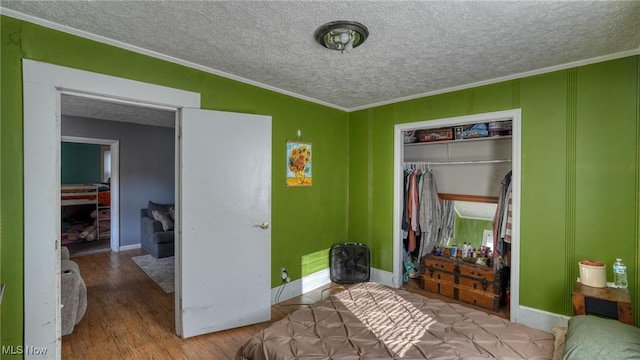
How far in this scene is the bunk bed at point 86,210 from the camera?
6.09 metres

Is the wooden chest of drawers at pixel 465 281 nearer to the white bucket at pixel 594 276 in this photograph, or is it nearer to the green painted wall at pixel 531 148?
the green painted wall at pixel 531 148

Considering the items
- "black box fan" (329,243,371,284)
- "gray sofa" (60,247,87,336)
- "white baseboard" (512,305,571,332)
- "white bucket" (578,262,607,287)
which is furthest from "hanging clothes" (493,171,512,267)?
"gray sofa" (60,247,87,336)

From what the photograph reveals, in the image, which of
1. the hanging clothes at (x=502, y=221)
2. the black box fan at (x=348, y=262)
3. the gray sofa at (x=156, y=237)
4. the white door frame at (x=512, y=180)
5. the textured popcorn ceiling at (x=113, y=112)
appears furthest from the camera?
the gray sofa at (x=156, y=237)

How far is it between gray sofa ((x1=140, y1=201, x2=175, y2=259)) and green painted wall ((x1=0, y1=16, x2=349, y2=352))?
2.57 meters

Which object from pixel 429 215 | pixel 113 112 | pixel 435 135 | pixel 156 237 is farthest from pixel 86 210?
pixel 435 135

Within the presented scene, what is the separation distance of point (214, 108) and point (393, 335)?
2.35m

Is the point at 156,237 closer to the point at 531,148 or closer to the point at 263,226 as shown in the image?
the point at 263,226

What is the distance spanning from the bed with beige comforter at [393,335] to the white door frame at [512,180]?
1.24m

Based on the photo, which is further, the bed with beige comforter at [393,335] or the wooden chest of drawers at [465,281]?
the wooden chest of drawers at [465,281]

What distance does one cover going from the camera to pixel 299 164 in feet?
11.5

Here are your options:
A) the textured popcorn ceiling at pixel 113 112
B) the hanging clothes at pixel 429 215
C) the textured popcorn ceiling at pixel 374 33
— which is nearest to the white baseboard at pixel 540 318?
the hanging clothes at pixel 429 215

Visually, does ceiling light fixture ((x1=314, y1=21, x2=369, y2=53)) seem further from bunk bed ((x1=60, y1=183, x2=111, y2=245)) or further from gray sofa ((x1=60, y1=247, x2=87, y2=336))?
bunk bed ((x1=60, y1=183, x2=111, y2=245))

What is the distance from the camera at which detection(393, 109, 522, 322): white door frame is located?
2.78 meters

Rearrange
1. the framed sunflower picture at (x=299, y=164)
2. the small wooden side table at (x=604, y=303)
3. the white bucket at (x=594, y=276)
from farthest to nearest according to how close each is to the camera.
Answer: the framed sunflower picture at (x=299, y=164) → the white bucket at (x=594, y=276) → the small wooden side table at (x=604, y=303)
